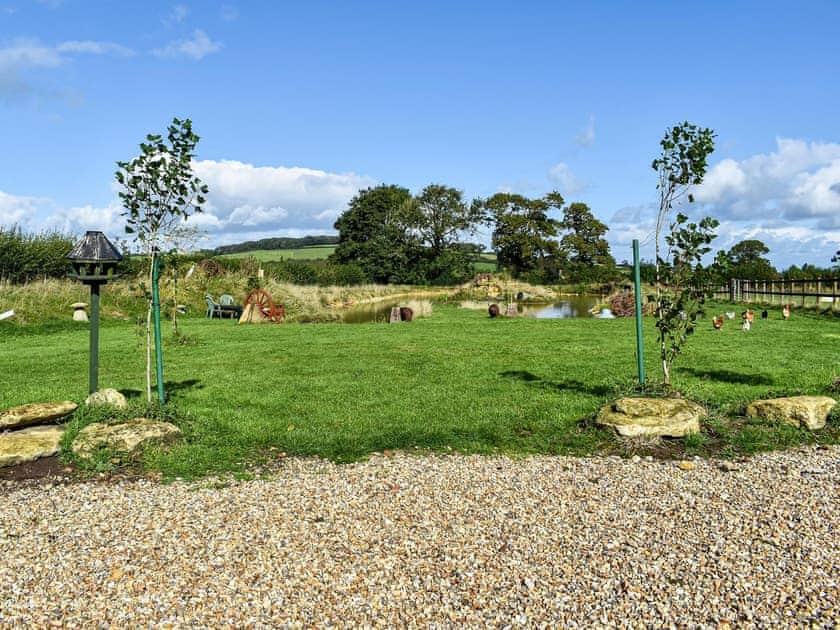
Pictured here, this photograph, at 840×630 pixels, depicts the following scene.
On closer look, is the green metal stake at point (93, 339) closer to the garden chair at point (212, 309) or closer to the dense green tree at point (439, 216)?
the garden chair at point (212, 309)

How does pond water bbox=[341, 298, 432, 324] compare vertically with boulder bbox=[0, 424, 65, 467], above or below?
above

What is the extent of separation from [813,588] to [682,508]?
1.21 m

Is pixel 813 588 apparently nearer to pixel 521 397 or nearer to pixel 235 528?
pixel 235 528

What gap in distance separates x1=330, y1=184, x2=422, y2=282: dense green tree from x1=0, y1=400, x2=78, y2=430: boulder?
4611cm

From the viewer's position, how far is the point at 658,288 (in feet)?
24.5

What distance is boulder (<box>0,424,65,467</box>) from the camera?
603cm

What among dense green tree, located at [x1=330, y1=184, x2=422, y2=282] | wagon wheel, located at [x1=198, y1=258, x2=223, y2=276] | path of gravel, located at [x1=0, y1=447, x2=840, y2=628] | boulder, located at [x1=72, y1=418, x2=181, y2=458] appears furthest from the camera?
dense green tree, located at [x1=330, y1=184, x2=422, y2=282]

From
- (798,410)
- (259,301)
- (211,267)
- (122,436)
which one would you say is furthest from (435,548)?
(211,267)

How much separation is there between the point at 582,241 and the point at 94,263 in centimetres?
5651

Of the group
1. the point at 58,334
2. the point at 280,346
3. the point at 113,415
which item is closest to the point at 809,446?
the point at 113,415

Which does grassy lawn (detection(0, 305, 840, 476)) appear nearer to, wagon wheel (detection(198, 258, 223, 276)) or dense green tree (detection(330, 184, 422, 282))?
wagon wheel (detection(198, 258, 223, 276))

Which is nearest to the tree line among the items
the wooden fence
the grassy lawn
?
the wooden fence

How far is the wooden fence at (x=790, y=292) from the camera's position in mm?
23797

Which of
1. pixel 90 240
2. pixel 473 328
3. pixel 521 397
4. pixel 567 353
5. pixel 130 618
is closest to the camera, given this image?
pixel 130 618
